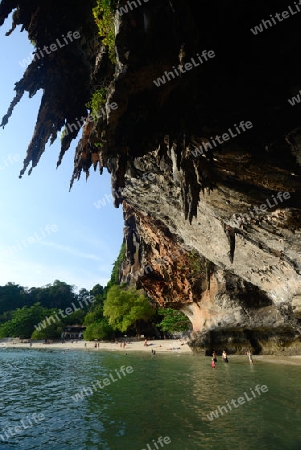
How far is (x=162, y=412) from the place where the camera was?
454 inches

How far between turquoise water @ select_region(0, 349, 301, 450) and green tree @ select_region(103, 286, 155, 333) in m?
28.4

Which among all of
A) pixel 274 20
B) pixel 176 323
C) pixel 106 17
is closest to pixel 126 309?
pixel 176 323

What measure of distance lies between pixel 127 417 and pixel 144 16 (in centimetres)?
1341

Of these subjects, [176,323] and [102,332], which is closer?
[176,323]

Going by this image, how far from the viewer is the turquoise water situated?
8.83 metres

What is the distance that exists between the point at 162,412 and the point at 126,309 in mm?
40427

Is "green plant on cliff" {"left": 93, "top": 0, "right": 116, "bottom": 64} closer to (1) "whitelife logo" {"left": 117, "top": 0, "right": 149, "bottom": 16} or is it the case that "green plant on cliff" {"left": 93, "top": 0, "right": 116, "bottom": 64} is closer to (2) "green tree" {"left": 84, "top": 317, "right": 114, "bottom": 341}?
(1) "whitelife logo" {"left": 117, "top": 0, "right": 149, "bottom": 16}

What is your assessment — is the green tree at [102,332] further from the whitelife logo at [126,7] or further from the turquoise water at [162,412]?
the whitelife logo at [126,7]

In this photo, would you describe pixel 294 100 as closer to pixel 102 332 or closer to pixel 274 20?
pixel 274 20

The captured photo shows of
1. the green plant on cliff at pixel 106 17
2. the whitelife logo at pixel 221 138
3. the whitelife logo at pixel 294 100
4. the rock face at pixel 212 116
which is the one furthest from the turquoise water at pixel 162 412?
the green plant on cliff at pixel 106 17

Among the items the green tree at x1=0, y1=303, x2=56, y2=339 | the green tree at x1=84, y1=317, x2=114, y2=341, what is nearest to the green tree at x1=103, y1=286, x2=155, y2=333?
the green tree at x1=84, y1=317, x2=114, y2=341

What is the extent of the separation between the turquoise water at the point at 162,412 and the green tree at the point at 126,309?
28.4 m

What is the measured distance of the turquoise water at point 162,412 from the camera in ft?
29.0

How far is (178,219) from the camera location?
57.6ft
